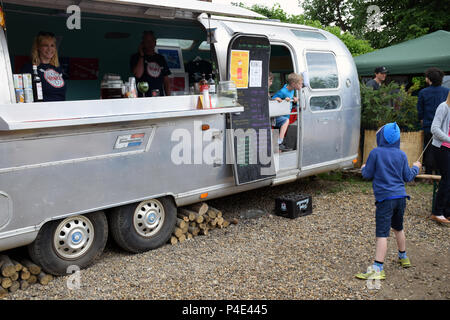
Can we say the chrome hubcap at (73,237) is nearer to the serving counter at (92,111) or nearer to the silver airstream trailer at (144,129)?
the silver airstream trailer at (144,129)

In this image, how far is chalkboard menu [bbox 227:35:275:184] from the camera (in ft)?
17.4

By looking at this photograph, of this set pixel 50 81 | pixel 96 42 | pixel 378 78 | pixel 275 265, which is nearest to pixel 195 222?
pixel 275 265

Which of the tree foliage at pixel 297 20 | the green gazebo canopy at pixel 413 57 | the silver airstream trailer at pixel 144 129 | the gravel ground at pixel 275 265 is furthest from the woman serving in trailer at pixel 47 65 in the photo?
the tree foliage at pixel 297 20

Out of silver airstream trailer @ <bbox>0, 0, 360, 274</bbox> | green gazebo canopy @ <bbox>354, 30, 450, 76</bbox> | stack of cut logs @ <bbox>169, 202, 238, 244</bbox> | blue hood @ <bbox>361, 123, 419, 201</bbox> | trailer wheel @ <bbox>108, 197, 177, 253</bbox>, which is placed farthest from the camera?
green gazebo canopy @ <bbox>354, 30, 450, 76</bbox>

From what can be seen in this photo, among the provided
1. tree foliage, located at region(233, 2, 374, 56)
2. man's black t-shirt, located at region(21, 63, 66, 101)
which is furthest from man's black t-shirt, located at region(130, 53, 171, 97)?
tree foliage, located at region(233, 2, 374, 56)

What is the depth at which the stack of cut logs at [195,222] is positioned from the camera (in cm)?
516

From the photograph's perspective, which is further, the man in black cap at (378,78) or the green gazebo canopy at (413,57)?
the green gazebo canopy at (413,57)

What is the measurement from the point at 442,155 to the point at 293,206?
6.52ft

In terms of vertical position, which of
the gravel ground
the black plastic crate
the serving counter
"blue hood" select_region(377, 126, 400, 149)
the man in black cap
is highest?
the man in black cap

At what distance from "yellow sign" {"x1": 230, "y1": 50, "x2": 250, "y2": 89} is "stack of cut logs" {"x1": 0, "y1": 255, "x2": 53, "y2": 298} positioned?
2.95 m

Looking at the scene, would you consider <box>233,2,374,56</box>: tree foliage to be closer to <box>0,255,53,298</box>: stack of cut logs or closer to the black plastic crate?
the black plastic crate

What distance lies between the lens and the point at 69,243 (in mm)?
4215

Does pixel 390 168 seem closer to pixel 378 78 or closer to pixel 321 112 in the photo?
pixel 321 112

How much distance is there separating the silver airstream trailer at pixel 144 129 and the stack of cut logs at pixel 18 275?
128 millimetres
